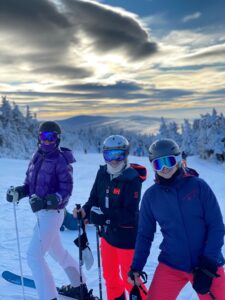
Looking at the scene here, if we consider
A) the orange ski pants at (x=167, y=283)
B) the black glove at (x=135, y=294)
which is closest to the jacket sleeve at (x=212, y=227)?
the orange ski pants at (x=167, y=283)

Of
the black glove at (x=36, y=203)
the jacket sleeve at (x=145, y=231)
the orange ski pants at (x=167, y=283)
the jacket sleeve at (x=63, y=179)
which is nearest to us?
the orange ski pants at (x=167, y=283)

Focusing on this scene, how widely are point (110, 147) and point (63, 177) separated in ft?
2.51

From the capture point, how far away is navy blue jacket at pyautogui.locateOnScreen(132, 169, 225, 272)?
11.6 ft

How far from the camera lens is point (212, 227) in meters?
3.54

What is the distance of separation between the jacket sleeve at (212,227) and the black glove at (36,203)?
203cm

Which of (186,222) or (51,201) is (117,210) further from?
(186,222)

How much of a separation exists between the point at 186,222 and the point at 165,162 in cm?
63

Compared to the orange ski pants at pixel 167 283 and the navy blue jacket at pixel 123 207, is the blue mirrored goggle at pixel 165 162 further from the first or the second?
the orange ski pants at pixel 167 283

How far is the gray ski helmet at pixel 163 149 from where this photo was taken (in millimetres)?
3790

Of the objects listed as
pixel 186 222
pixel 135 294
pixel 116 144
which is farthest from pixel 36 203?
pixel 186 222

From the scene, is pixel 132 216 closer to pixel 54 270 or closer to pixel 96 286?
pixel 96 286

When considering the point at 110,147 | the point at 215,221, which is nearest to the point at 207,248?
the point at 215,221

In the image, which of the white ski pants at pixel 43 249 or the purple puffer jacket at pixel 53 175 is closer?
the white ski pants at pixel 43 249

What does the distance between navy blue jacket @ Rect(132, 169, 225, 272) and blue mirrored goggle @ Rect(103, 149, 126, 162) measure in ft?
2.69
